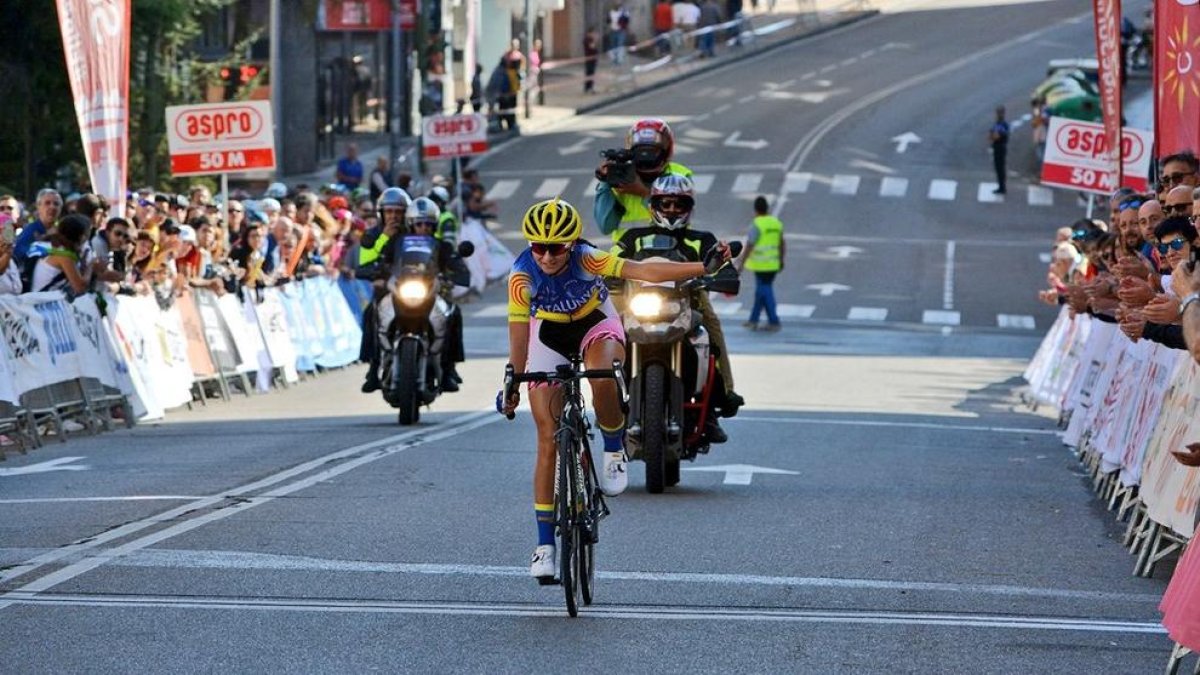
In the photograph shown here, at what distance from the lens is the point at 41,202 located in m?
20.9

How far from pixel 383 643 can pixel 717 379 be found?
20.8ft

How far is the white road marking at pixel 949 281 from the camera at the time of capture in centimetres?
4094

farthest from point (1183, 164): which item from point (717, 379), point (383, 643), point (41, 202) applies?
point (41, 202)

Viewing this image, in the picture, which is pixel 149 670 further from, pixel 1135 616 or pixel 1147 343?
pixel 1147 343

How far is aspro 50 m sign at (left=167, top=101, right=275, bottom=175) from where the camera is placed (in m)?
27.8

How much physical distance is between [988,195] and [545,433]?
44.8 meters

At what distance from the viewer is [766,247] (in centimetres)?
3584

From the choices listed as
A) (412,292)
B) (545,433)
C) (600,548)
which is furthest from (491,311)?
(545,433)

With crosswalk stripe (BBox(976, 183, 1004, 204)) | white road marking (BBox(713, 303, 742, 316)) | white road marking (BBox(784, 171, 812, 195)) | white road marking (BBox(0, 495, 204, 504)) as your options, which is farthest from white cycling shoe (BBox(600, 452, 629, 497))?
white road marking (BBox(784, 171, 812, 195))

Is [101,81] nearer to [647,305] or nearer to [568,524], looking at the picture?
[647,305]

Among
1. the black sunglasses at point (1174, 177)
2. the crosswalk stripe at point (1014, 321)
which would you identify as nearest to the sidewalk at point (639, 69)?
the crosswalk stripe at point (1014, 321)

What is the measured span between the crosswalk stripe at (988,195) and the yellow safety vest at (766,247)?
1823 cm

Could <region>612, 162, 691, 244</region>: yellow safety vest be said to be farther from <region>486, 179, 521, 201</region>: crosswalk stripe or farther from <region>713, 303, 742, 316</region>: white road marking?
<region>486, 179, 521, 201</region>: crosswalk stripe

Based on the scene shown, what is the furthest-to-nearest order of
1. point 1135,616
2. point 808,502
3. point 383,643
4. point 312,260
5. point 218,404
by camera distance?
point 312,260
point 218,404
point 808,502
point 1135,616
point 383,643
